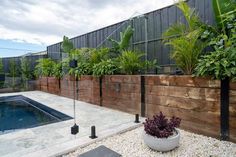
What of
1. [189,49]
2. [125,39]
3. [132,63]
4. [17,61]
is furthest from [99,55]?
[17,61]

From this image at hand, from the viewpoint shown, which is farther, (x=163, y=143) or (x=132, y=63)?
(x=132, y=63)

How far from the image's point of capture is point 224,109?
10.5ft

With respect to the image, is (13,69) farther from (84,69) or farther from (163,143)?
(163,143)

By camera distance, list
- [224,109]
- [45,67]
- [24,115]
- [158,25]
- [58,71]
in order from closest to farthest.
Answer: [224,109] → [158,25] → [24,115] → [58,71] → [45,67]

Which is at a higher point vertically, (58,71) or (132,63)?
(132,63)

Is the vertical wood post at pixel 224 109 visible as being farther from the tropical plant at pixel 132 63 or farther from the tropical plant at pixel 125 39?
the tropical plant at pixel 125 39

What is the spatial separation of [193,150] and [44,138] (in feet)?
8.44

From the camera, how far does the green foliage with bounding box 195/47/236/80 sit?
3.02m

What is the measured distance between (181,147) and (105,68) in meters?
3.49

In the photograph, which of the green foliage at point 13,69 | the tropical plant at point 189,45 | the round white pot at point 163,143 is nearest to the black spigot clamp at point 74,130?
the round white pot at point 163,143

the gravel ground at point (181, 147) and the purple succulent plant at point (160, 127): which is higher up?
the purple succulent plant at point (160, 127)

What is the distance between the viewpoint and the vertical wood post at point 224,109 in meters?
3.17

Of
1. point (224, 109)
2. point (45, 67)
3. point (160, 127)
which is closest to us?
point (160, 127)

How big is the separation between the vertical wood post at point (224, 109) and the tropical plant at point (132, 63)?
2.42 metres
